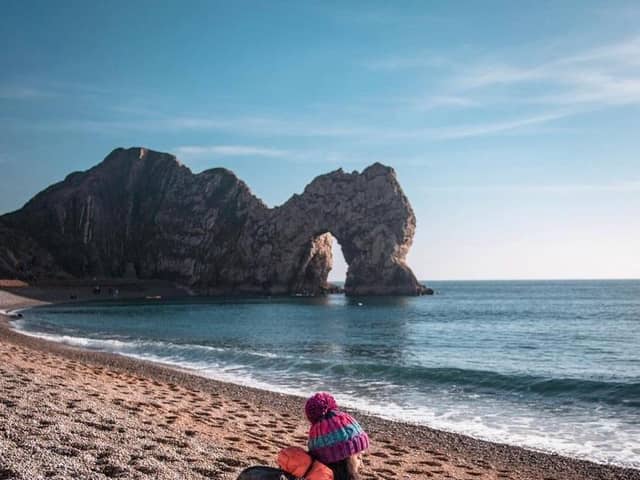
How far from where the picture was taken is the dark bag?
5.82 meters

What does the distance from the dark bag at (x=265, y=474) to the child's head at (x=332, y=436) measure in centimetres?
37

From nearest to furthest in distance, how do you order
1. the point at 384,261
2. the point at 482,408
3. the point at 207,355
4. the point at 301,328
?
the point at 482,408, the point at 207,355, the point at 301,328, the point at 384,261

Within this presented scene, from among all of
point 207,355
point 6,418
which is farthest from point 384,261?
point 6,418

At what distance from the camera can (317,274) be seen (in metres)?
134

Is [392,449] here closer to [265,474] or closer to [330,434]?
[330,434]

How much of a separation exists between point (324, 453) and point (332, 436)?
20cm

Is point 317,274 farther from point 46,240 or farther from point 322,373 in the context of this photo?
point 322,373

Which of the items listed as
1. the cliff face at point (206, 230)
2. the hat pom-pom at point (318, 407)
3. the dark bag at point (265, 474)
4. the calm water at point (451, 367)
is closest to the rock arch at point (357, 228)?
the cliff face at point (206, 230)

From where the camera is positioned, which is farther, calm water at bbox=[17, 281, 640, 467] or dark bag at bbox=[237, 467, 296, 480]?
calm water at bbox=[17, 281, 640, 467]

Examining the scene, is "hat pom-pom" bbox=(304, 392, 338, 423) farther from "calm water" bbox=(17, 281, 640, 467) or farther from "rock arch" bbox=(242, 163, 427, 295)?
"rock arch" bbox=(242, 163, 427, 295)

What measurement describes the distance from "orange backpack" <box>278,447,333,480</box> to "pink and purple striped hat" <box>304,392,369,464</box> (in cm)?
12

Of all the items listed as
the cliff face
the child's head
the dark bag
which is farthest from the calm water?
the cliff face

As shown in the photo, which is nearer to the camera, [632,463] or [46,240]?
[632,463]

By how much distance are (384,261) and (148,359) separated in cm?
9196
